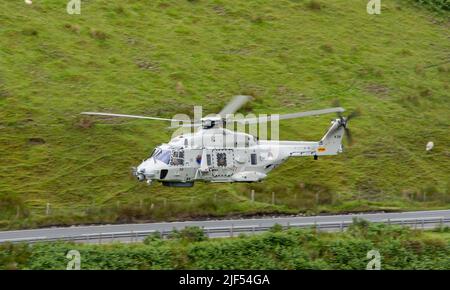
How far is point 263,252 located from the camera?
38.0m

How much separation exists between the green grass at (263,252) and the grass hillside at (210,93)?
829cm

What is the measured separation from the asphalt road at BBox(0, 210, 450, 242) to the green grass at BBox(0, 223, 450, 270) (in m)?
2.96

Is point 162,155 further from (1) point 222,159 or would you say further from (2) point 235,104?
(2) point 235,104

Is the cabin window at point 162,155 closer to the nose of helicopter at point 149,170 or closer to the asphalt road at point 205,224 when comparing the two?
the nose of helicopter at point 149,170

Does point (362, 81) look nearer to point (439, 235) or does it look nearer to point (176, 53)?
point (176, 53)

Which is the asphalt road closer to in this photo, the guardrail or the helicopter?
the guardrail

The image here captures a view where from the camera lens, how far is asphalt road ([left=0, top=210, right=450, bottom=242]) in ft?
137

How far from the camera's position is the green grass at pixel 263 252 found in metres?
35.9

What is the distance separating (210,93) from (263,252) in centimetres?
2431

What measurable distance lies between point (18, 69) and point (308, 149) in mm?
25516

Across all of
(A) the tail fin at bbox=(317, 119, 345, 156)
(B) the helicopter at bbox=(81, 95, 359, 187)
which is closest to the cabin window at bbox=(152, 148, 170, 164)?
(B) the helicopter at bbox=(81, 95, 359, 187)

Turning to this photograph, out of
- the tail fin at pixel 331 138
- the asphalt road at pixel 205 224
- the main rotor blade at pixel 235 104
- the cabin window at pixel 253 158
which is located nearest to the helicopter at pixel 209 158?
the cabin window at pixel 253 158

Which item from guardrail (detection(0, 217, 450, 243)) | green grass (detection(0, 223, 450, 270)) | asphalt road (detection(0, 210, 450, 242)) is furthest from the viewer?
asphalt road (detection(0, 210, 450, 242))

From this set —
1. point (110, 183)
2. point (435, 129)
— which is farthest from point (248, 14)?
point (110, 183)
